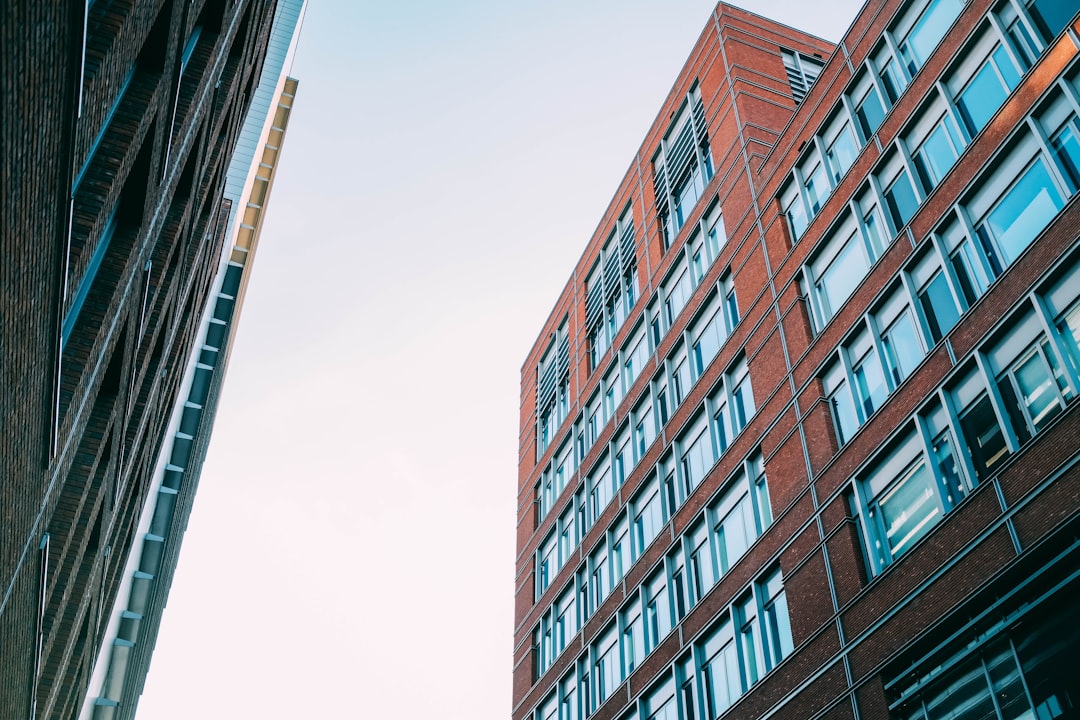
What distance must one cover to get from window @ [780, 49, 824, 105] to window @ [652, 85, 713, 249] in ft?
10.3

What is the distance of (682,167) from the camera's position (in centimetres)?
3544

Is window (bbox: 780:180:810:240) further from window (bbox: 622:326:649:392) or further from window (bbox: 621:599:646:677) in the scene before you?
window (bbox: 621:599:646:677)

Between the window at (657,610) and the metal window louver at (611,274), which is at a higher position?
the metal window louver at (611,274)

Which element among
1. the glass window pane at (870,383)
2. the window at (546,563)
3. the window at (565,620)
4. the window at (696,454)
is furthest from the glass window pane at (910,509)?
the window at (546,563)

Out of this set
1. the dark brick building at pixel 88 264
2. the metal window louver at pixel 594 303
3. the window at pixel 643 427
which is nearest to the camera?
the dark brick building at pixel 88 264

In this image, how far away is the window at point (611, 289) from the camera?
3866cm

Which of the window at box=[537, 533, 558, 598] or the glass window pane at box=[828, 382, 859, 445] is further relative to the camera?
the window at box=[537, 533, 558, 598]

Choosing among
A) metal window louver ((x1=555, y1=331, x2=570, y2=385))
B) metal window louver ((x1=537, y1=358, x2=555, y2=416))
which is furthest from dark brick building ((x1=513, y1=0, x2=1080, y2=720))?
metal window louver ((x1=537, y1=358, x2=555, y2=416))

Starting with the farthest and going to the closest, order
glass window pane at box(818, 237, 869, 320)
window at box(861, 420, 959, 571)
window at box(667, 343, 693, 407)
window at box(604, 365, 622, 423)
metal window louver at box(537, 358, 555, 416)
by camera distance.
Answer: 1. metal window louver at box(537, 358, 555, 416)
2. window at box(604, 365, 622, 423)
3. window at box(667, 343, 693, 407)
4. glass window pane at box(818, 237, 869, 320)
5. window at box(861, 420, 959, 571)

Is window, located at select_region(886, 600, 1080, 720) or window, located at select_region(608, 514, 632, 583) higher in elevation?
window, located at select_region(608, 514, 632, 583)

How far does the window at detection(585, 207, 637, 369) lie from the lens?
3866 cm

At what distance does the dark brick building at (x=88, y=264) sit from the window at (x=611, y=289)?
18.4 metres

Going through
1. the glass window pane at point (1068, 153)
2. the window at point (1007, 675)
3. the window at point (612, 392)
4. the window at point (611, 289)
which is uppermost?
the window at point (611, 289)

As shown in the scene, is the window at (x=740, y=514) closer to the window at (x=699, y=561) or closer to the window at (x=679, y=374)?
the window at (x=699, y=561)
